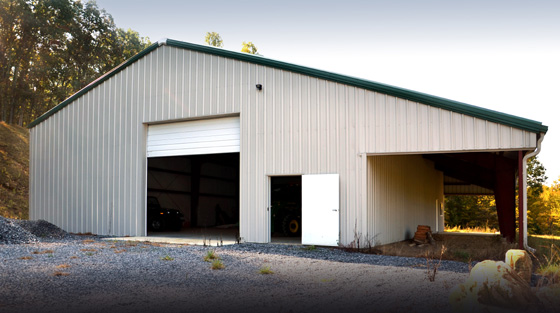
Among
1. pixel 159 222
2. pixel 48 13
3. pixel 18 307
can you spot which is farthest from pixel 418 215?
pixel 48 13

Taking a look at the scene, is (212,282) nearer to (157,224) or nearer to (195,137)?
(195,137)

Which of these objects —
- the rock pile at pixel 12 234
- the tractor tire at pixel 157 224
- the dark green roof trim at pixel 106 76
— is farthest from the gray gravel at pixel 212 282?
the tractor tire at pixel 157 224

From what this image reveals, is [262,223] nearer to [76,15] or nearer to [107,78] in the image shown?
[107,78]

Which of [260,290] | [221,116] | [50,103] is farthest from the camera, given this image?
[50,103]

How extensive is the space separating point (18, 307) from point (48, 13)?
33.1 meters

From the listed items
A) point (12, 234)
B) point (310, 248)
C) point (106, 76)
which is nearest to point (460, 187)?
point (310, 248)

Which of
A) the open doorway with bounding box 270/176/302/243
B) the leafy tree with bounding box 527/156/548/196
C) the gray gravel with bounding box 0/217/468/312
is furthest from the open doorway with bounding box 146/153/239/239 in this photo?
the leafy tree with bounding box 527/156/548/196

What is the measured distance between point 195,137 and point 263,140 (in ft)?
8.93

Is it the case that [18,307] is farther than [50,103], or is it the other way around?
[50,103]

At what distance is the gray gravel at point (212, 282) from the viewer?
19.0 ft

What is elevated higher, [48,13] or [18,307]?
[48,13]

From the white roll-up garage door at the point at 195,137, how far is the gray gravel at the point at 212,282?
4644 millimetres

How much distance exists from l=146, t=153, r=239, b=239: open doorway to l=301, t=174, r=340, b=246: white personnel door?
6926 millimetres

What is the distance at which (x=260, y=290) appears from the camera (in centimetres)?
680
